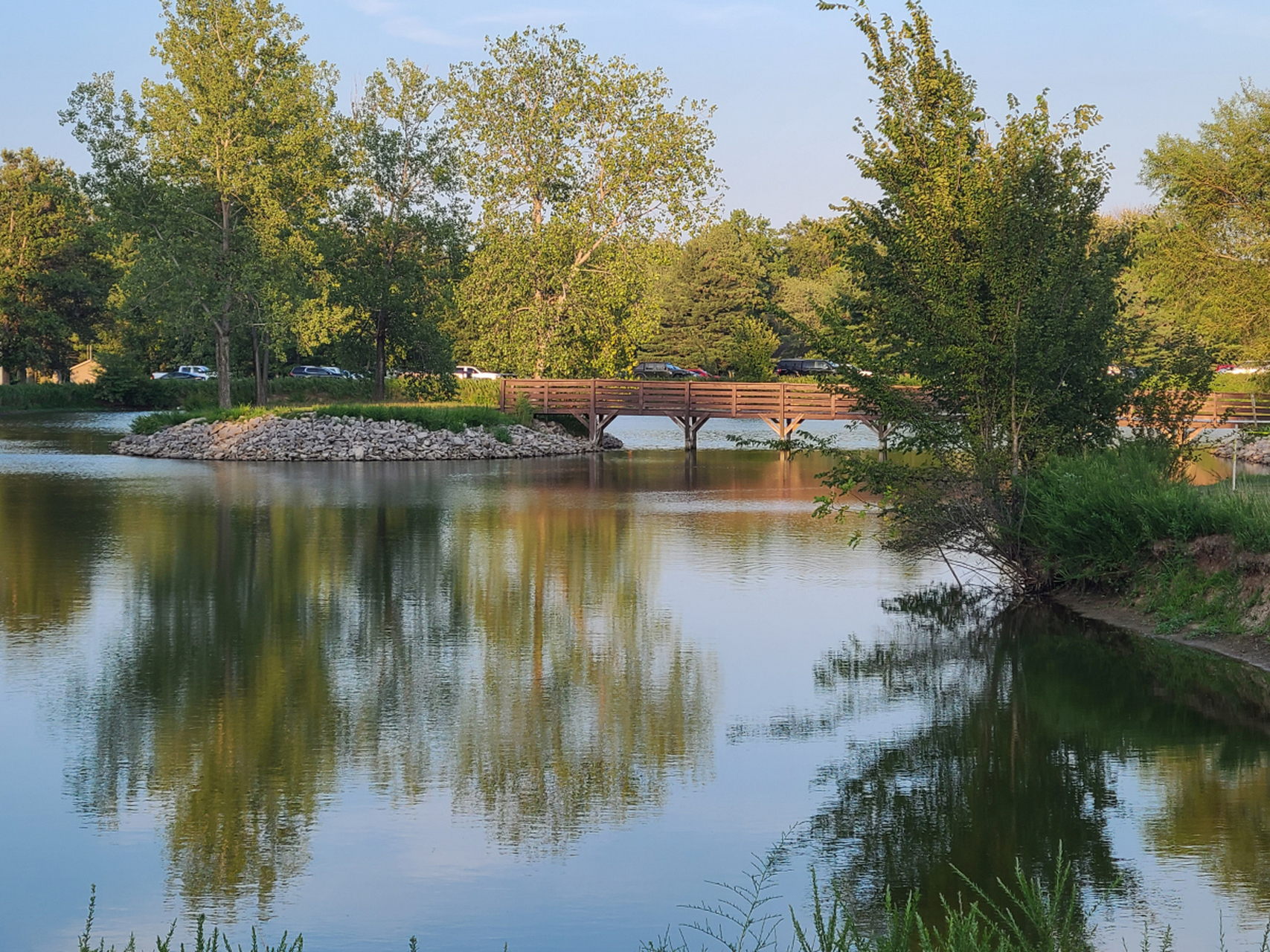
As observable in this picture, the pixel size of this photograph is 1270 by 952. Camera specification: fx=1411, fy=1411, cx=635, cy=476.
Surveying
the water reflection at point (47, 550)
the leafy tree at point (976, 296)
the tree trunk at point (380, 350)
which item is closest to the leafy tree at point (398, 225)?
the tree trunk at point (380, 350)

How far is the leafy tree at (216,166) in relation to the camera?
50.7 meters

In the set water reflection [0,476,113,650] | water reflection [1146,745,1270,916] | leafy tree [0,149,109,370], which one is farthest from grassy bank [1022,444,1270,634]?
leafy tree [0,149,109,370]

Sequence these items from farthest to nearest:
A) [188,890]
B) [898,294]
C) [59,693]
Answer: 1. [898,294]
2. [59,693]
3. [188,890]

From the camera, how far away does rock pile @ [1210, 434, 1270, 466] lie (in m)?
45.7

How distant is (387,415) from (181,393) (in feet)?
119

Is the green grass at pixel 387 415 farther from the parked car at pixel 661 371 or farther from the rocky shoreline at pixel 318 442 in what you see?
the parked car at pixel 661 371

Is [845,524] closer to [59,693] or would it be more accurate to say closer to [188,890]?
[59,693]

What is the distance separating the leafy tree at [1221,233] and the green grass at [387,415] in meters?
24.2

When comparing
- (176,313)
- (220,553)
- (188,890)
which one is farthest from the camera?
(176,313)

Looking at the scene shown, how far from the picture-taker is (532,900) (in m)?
7.63

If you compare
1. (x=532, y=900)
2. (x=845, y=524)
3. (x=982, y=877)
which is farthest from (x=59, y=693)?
(x=845, y=524)

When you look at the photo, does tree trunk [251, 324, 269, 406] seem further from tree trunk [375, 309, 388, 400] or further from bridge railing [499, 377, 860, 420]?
bridge railing [499, 377, 860, 420]

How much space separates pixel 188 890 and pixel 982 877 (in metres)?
4.40

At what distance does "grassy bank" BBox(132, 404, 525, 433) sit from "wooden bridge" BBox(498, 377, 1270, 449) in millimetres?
2257
